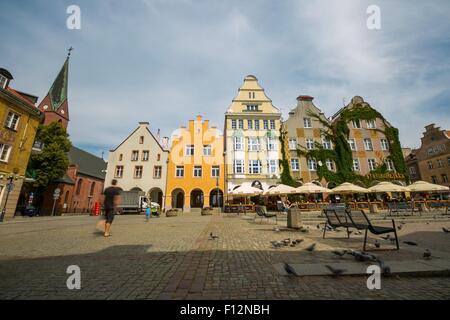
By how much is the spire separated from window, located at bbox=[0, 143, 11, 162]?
1974 cm

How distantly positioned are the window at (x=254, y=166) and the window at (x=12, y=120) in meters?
26.1

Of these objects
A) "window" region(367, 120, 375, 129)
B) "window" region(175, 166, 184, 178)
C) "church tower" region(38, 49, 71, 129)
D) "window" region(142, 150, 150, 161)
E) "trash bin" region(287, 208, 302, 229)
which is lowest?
"trash bin" region(287, 208, 302, 229)

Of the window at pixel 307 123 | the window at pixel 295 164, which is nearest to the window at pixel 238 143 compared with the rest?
the window at pixel 295 164

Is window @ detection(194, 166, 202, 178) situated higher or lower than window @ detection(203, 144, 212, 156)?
lower

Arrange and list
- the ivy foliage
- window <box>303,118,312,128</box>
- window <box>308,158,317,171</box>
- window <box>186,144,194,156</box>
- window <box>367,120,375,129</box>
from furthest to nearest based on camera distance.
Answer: window <box>186,144,194,156</box> < window <box>367,120,375,129</box> < window <box>303,118,312,128</box> < window <box>308,158,317,171</box> < the ivy foliage

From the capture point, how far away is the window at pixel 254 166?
101 feet

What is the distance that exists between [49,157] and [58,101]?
741 inches

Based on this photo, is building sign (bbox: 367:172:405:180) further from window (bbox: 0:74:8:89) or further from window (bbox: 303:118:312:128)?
window (bbox: 0:74:8:89)

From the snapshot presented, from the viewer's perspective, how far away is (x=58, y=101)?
128 ft

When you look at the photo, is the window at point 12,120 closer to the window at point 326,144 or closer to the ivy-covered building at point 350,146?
the ivy-covered building at point 350,146

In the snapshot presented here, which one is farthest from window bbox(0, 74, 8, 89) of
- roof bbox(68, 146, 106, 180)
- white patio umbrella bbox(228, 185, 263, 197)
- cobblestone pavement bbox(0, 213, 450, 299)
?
white patio umbrella bbox(228, 185, 263, 197)

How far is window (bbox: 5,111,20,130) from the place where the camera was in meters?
18.9

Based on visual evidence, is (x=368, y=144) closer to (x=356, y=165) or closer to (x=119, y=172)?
(x=356, y=165)
